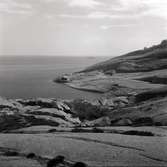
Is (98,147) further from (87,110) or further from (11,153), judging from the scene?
(87,110)

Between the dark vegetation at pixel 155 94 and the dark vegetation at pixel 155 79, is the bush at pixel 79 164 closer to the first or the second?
the dark vegetation at pixel 155 94

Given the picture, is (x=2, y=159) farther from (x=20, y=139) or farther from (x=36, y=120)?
(x=36, y=120)

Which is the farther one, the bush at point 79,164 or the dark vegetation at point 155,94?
the dark vegetation at point 155,94

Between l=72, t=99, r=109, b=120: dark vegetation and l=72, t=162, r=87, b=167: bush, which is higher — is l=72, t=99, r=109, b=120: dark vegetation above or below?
below

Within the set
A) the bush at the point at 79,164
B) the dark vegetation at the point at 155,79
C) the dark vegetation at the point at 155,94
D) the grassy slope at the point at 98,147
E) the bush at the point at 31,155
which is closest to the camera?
the bush at the point at 79,164

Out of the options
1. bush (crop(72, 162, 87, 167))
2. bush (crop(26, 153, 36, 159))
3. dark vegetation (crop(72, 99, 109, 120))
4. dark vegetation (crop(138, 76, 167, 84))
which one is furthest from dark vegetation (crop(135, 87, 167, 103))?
bush (crop(72, 162, 87, 167))

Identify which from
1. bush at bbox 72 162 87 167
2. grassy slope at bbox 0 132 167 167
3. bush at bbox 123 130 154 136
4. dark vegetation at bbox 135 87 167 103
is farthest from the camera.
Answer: dark vegetation at bbox 135 87 167 103

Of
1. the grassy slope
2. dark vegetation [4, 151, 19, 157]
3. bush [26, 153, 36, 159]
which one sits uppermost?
the grassy slope

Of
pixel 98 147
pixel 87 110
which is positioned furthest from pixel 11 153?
pixel 87 110

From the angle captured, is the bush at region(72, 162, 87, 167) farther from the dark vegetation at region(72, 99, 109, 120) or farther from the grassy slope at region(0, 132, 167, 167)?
the dark vegetation at region(72, 99, 109, 120)

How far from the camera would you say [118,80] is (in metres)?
99.1

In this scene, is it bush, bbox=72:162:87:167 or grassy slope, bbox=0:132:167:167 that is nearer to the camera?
bush, bbox=72:162:87:167

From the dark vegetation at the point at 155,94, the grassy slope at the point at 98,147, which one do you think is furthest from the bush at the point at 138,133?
the dark vegetation at the point at 155,94

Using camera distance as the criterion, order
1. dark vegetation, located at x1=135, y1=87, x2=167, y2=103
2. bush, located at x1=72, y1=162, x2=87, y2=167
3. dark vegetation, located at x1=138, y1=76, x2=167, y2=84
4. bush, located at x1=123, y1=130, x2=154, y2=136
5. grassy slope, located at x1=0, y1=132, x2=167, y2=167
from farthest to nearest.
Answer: dark vegetation, located at x1=138, y1=76, x2=167, y2=84 < dark vegetation, located at x1=135, y1=87, x2=167, y2=103 < bush, located at x1=123, y1=130, x2=154, y2=136 < grassy slope, located at x1=0, y1=132, x2=167, y2=167 < bush, located at x1=72, y1=162, x2=87, y2=167
